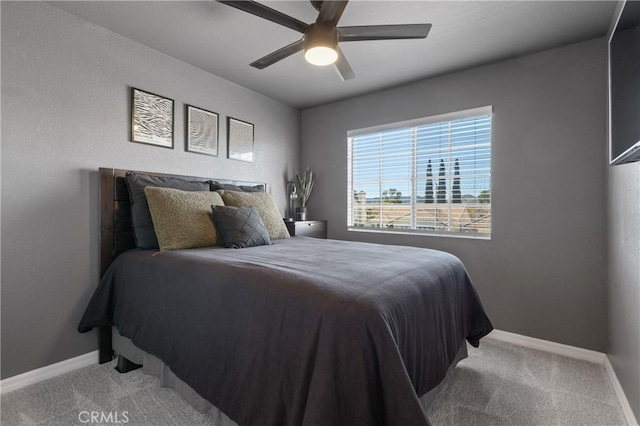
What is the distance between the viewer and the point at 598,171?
2.38m

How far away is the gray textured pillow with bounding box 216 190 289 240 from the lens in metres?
2.70

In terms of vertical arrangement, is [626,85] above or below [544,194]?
above

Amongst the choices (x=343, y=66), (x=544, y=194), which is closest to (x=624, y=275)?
(x=544, y=194)

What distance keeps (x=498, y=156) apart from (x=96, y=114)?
3.42 meters

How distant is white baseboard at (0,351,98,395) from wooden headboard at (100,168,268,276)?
629 millimetres

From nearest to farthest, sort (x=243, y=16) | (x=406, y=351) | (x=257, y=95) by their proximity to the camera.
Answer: (x=406, y=351) < (x=243, y=16) < (x=257, y=95)

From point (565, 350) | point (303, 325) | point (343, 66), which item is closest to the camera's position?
point (303, 325)

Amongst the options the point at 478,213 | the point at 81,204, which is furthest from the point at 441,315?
the point at 81,204

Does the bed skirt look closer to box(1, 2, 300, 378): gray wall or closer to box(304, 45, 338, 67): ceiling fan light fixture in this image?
box(1, 2, 300, 378): gray wall

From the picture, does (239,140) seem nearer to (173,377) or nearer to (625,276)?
(173,377)

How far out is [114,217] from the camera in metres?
2.35

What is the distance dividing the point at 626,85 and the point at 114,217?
3.38m

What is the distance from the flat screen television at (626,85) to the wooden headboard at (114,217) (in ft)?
10.1

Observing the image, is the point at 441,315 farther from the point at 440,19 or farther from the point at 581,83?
the point at 581,83
